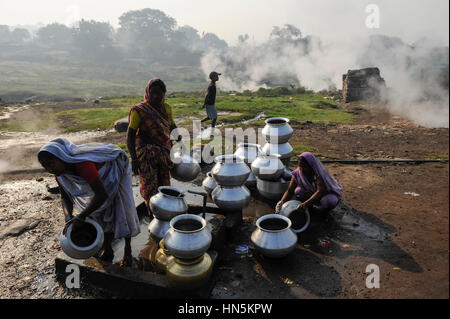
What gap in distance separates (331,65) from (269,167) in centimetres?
3329

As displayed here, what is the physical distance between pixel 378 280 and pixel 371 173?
3560 millimetres

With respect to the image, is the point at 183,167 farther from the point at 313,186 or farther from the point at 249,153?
the point at 313,186

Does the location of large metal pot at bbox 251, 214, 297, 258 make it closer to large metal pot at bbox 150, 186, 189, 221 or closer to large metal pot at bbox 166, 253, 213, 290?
large metal pot at bbox 166, 253, 213, 290

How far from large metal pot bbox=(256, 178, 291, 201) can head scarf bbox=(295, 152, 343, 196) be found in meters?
0.48

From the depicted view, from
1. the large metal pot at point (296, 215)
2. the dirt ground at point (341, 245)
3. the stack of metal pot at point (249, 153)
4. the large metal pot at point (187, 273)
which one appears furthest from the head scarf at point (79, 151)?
the stack of metal pot at point (249, 153)

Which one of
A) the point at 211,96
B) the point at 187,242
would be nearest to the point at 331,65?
the point at 211,96

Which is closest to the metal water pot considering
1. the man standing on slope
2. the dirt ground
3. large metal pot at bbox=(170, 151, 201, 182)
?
the dirt ground

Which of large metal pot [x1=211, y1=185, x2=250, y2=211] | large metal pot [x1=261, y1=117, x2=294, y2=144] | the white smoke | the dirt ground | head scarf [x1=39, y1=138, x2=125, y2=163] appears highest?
the white smoke

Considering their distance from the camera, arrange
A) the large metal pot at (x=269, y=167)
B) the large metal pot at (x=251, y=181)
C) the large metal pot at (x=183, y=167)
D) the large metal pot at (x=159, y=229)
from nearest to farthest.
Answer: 1. the large metal pot at (x=159, y=229)
2. the large metal pot at (x=183, y=167)
3. the large metal pot at (x=269, y=167)
4. the large metal pot at (x=251, y=181)

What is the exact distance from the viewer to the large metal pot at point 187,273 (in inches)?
112

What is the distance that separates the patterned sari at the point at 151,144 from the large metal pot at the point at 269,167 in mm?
1495

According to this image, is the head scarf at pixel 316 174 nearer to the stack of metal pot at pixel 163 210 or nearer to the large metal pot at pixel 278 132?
the large metal pot at pixel 278 132

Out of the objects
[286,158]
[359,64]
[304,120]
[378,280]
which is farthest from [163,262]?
[359,64]

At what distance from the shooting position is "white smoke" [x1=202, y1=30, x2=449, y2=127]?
81.3 inches
